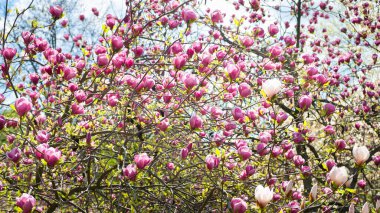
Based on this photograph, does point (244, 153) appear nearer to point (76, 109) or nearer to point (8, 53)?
point (76, 109)

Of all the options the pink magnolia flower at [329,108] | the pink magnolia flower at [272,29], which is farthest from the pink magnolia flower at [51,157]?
the pink magnolia flower at [272,29]

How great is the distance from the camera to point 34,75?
9.55ft

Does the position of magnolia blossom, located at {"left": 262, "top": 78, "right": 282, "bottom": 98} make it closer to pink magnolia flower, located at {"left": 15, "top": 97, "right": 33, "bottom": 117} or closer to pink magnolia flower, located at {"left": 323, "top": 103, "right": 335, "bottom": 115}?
pink magnolia flower, located at {"left": 323, "top": 103, "right": 335, "bottom": 115}

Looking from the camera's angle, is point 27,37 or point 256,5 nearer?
point 27,37

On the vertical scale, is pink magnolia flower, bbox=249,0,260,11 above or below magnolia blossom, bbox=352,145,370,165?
above

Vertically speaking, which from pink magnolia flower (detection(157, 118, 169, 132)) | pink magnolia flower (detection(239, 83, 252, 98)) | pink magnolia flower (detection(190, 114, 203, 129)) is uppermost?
pink magnolia flower (detection(239, 83, 252, 98))

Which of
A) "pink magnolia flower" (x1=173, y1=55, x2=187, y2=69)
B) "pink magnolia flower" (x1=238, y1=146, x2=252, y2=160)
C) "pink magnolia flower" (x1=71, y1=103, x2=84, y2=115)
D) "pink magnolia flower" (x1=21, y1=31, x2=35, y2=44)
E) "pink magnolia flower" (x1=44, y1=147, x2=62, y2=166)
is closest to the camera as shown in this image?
"pink magnolia flower" (x1=44, y1=147, x2=62, y2=166)

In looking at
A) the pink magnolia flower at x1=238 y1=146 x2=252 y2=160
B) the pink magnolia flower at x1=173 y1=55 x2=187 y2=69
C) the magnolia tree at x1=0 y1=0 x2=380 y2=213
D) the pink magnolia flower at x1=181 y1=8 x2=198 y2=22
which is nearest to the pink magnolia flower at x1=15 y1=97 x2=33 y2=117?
the magnolia tree at x1=0 y1=0 x2=380 y2=213

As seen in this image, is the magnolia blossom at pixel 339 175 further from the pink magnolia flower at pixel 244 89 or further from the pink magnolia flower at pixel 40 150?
the pink magnolia flower at pixel 40 150

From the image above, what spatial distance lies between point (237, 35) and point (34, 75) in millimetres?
1495

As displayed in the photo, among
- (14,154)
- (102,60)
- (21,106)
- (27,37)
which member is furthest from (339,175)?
(27,37)

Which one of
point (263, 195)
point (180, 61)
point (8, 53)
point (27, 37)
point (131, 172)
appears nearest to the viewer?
point (263, 195)

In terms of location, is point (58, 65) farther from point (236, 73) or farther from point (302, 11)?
point (302, 11)

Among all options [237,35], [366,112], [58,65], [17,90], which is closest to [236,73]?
[237,35]
